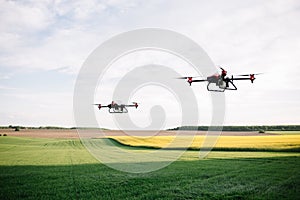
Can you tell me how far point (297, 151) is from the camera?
1463 inches

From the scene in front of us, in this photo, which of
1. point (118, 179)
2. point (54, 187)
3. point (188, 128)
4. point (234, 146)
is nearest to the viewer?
point (54, 187)

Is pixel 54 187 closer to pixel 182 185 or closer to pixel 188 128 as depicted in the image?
→ pixel 182 185

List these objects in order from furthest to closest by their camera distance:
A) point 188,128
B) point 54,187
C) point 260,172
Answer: point 188,128 < point 260,172 < point 54,187

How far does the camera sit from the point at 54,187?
51.6ft

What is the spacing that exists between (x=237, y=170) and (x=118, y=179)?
9254 mm

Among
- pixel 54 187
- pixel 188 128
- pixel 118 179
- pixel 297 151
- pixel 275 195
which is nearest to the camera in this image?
pixel 275 195

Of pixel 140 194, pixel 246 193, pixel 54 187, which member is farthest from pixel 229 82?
pixel 54 187

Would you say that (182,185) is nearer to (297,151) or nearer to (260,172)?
(260,172)

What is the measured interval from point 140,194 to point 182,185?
3.26 metres

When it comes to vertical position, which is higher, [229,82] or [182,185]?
[229,82]

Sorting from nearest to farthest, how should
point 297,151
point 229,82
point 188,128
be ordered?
point 229,82 < point 297,151 < point 188,128

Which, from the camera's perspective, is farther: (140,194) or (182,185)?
(182,185)

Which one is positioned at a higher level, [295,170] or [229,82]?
[229,82]

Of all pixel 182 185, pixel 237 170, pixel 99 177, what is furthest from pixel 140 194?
pixel 237 170
